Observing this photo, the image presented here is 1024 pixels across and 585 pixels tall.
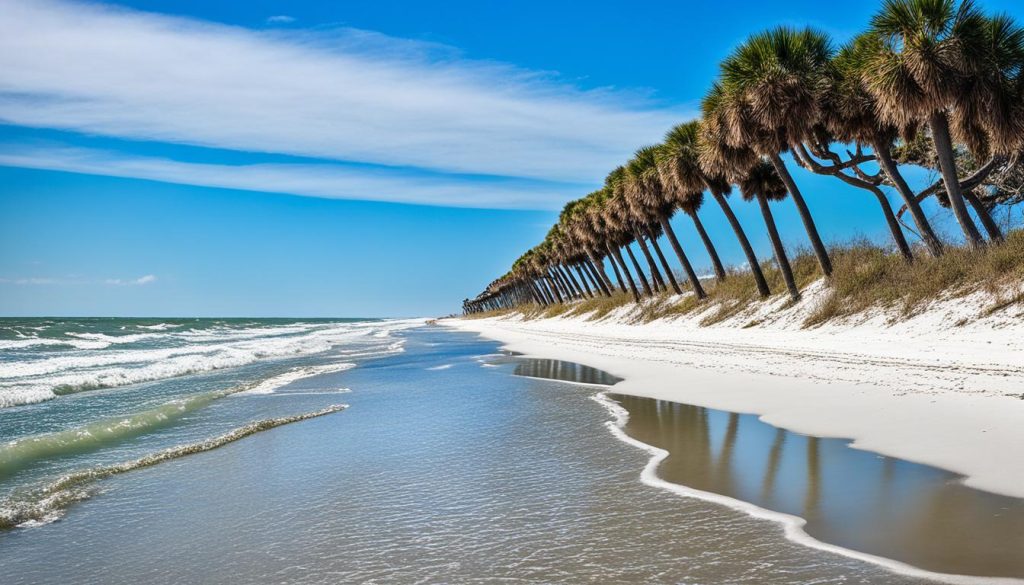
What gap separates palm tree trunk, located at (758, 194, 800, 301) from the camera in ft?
78.8

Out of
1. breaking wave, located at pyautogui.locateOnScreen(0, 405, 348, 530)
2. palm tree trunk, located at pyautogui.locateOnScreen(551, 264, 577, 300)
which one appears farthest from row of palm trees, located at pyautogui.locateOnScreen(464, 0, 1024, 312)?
palm tree trunk, located at pyautogui.locateOnScreen(551, 264, 577, 300)

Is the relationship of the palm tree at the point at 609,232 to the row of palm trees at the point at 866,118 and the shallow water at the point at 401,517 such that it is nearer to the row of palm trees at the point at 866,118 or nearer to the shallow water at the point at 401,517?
the row of palm trees at the point at 866,118

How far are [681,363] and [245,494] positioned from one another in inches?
519

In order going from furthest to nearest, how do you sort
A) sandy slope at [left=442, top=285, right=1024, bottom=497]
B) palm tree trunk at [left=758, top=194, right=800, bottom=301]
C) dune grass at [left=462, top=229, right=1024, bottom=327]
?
1. palm tree trunk at [left=758, top=194, right=800, bottom=301]
2. dune grass at [left=462, top=229, right=1024, bottom=327]
3. sandy slope at [left=442, top=285, right=1024, bottom=497]

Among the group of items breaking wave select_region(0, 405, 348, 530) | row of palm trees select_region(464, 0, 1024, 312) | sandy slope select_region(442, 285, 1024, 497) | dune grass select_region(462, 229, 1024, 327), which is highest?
row of palm trees select_region(464, 0, 1024, 312)

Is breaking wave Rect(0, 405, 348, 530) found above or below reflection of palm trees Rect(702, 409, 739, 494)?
below

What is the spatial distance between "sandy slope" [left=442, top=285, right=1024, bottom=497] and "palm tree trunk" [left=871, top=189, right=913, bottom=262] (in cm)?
297

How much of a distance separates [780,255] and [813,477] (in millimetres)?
20524

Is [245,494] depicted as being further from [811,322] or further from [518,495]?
[811,322]

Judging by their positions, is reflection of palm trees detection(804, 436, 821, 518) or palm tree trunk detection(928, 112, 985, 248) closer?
reflection of palm trees detection(804, 436, 821, 518)

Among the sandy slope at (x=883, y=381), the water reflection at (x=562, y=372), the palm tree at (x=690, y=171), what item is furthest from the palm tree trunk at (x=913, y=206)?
the water reflection at (x=562, y=372)

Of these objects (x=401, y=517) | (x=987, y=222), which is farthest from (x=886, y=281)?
(x=401, y=517)

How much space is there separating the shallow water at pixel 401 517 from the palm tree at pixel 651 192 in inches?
1101

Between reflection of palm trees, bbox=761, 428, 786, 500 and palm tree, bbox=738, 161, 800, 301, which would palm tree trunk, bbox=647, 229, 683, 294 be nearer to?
palm tree, bbox=738, 161, 800, 301
